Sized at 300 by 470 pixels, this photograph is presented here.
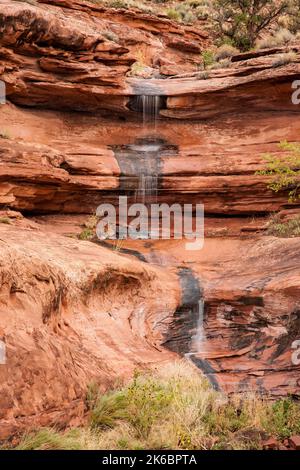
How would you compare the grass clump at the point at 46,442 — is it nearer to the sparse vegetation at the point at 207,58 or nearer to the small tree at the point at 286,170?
the small tree at the point at 286,170

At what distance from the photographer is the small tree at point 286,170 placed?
15156mm

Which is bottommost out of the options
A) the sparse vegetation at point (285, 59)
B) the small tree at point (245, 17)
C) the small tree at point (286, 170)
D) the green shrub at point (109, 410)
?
the green shrub at point (109, 410)

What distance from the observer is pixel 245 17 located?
2858cm

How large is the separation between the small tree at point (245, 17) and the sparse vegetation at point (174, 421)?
25588 mm

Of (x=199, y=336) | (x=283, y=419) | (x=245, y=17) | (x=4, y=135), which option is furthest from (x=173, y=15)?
(x=283, y=419)

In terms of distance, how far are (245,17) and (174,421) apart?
1072 inches

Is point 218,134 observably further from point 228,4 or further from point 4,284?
point 228,4

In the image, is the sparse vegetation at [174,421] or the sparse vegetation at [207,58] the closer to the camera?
the sparse vegetation at [174,421]

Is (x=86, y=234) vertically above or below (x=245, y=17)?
below

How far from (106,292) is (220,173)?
26.5 feet

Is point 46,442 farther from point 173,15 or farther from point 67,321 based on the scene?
point 173,15

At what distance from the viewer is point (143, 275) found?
12109 mm

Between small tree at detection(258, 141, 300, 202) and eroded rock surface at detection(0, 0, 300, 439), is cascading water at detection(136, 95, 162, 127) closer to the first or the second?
eroded rock surface at detection(0, 0, 300, 439)

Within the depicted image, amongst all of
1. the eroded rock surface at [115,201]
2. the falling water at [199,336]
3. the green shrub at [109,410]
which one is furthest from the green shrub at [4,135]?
the green shrub at [109,410]
